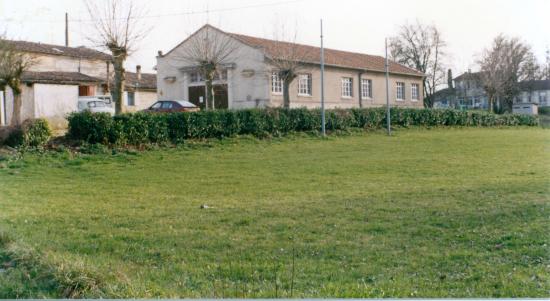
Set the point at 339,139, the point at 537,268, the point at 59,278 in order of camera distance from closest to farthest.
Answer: the point at 59,278 → the point at 537,268 → the point at 339,139

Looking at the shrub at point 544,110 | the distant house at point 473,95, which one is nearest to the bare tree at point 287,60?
the distant house at point 473,95

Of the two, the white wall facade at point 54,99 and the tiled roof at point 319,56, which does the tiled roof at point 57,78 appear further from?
the tiled roof at point 319,56

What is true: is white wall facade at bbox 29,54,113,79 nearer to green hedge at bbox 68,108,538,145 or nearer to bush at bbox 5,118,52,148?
green hedge at bbox 68,108,538,145

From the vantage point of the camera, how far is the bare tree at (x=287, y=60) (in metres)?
32.7

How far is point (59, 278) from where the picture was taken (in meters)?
5.57

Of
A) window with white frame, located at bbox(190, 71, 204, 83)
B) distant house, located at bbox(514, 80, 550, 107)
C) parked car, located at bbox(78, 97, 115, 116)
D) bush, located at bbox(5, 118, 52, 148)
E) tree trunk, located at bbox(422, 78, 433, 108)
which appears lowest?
bush, located at bbox(5, 118, 52, 148)

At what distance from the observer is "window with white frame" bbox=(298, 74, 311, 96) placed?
1465 inches

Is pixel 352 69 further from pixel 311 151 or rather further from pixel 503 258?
pixel 503 258

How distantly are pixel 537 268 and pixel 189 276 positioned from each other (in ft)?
12.8

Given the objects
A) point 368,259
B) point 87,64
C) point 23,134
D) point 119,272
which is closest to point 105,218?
point 119,272

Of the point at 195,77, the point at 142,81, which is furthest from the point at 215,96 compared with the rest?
the point at 142,81

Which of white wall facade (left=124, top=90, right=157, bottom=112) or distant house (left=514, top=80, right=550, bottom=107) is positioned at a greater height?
white wall facade (left=124, top=90, right=157, bottom=112)

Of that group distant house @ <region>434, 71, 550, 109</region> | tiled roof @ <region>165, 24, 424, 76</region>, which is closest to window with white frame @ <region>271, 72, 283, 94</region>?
tiled roof @ <region>165, 24, 424, 76</region>

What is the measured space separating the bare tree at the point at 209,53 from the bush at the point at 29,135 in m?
11.9
